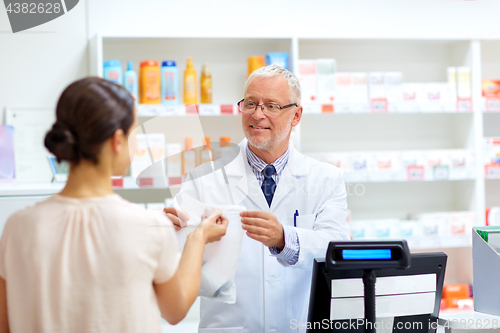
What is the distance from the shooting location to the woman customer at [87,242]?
2.55 ft

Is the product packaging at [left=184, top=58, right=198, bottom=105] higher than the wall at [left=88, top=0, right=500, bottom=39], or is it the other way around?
the wall at [left=88, top=0, right=500, bottom=39]

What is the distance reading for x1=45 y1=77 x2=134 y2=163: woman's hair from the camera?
77cm

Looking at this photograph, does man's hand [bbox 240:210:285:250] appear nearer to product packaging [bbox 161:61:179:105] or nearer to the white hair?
the white hair

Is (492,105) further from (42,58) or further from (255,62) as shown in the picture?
(42,58)

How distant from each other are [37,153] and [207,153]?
5.87ft

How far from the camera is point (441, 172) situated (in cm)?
286

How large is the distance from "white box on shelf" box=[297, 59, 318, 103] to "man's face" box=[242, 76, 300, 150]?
1003 mm

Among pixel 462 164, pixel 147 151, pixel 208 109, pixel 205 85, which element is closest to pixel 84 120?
pixel 147 151

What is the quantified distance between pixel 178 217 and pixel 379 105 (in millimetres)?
1980

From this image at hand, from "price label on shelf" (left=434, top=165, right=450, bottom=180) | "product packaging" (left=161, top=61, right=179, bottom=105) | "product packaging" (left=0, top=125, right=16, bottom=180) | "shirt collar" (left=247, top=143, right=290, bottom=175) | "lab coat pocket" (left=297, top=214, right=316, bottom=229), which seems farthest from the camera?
"price label on shelf" (left=434, top=165, right=450, bottom=180)

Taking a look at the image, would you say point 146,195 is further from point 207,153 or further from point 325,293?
point 325,293

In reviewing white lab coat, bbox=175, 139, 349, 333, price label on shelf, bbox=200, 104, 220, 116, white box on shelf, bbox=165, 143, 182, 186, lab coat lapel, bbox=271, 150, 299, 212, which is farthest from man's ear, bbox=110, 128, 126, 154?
price label on shelf, bbox=200, 104, 220, 116

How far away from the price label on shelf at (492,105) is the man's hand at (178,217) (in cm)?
260

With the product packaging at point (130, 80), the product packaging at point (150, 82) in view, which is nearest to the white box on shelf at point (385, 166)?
the product packaging at point (150, 82)
